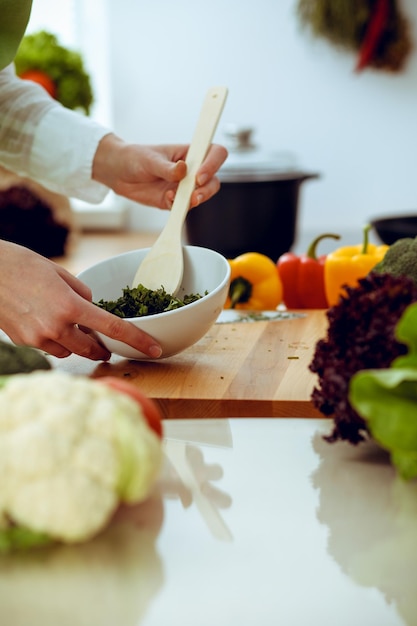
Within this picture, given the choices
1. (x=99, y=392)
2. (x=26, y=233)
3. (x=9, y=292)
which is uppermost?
(x=99, y=392)

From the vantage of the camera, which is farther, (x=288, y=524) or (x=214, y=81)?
(x=214, y=81)

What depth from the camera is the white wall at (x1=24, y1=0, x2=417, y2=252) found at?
364 cm

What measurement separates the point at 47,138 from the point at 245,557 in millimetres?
1034

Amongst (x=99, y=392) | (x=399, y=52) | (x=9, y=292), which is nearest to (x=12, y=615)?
(x=99, y=392)

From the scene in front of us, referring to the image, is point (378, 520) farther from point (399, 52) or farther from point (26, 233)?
point (399, 52)

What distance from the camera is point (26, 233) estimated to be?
3295mm

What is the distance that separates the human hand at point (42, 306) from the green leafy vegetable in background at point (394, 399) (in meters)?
0.47

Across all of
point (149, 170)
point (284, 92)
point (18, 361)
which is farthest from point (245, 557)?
point (284, 92)

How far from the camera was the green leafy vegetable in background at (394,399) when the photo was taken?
595 millimetres

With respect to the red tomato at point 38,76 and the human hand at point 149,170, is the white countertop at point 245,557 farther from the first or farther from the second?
the red tomato at point 38,76

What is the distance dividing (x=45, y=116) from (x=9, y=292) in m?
0.59

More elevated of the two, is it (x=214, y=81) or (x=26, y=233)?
(x=214, y=81)

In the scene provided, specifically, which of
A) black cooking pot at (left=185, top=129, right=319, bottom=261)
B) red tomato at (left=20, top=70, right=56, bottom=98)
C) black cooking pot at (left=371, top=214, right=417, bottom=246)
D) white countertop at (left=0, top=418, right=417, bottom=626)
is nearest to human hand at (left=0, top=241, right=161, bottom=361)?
white countertop at (left=0, top=418, right=417, bottom=626)

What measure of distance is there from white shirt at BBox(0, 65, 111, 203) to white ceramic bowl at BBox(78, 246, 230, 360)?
29cm
